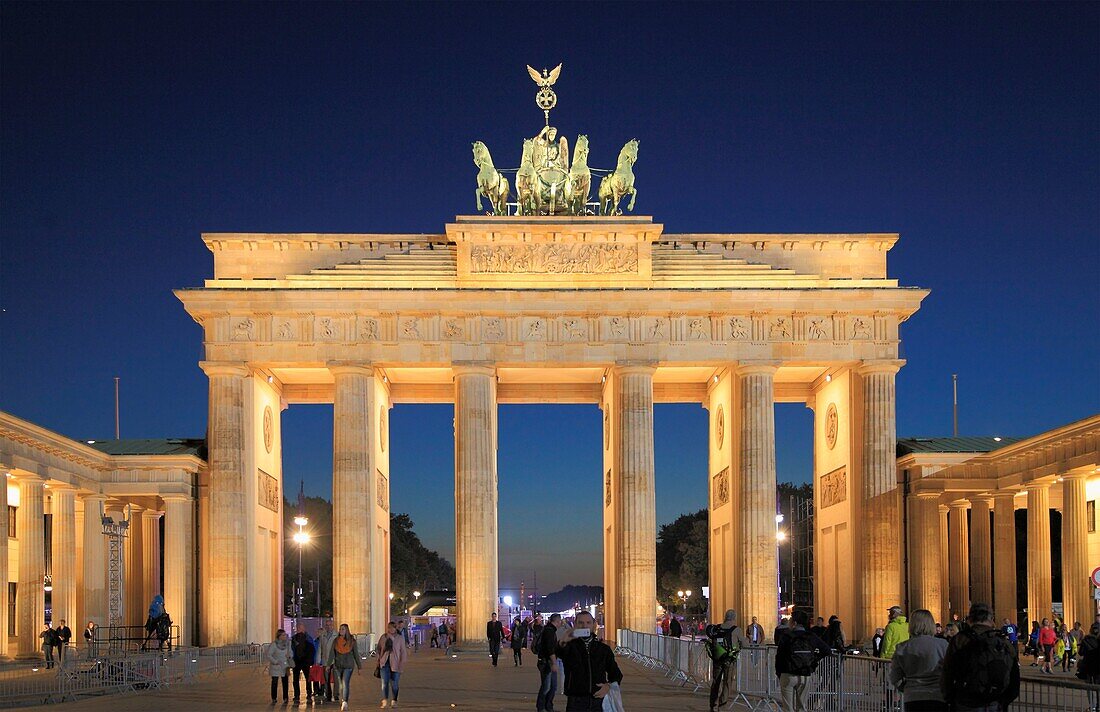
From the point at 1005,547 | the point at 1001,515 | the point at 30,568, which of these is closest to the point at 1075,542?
the point at 1001,515

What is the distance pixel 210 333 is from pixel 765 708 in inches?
1431

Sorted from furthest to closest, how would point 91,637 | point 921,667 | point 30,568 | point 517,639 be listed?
point 91,637 → point 30,568 → point 517,639 → point 921,667

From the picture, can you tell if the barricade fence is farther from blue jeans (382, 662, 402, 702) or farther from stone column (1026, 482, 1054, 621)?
stone column (1026, 482, 1054, 621)

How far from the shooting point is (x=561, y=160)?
199ft

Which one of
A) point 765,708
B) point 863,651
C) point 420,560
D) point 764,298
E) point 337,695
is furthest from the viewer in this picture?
point 420,560

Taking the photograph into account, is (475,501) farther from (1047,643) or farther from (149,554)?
(1047,643)

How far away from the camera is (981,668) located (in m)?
13.8

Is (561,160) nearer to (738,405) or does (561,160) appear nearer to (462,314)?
(462,314)

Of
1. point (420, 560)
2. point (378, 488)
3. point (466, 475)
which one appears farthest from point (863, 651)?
point (420, 560)

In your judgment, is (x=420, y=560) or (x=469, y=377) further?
(x=420, y=560)

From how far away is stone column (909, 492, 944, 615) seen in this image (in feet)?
182

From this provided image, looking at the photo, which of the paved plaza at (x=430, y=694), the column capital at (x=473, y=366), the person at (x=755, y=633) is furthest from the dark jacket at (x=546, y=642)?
the column capital at (x=473, y=366)

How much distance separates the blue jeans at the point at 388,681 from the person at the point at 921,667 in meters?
15.5

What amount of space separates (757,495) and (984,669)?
4383 centimetres
